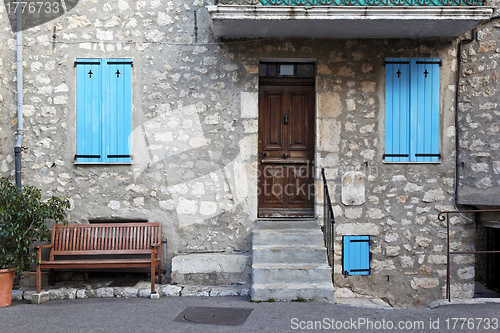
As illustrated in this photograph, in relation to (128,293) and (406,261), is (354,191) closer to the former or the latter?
(406,261)

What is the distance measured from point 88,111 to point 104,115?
0.25m

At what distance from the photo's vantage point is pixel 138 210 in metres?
6.36

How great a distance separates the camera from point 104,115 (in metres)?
6.41

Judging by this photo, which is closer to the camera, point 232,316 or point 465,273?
point 232,316

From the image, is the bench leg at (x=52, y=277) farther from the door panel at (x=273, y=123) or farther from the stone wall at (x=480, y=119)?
the stone wall at (x=480, y=119)

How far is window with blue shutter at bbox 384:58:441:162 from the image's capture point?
6.48 meters

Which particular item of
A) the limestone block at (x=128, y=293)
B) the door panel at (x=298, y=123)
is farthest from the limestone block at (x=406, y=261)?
the limestone block at (x=128, y=293)

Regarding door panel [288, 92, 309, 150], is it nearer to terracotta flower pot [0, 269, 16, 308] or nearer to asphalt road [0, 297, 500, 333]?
asphalt road [0, 297, 500, 333]

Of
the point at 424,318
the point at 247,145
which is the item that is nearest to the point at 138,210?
the point at 247,145

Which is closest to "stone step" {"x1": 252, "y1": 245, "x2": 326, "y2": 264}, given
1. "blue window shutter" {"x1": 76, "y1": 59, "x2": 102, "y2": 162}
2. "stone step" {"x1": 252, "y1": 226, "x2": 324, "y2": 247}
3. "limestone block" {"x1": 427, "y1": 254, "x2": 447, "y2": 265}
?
"stone step" {"x1": 252, "y1": 226, "x2": 324, "y2": 247}

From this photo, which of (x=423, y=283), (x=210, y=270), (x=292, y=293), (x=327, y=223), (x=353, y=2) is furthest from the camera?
(x=423, y=283)

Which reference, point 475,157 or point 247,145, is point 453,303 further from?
point 247,145

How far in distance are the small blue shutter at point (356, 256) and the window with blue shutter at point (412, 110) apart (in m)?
1.33

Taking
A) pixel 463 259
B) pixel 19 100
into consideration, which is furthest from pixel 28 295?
pixel 463 259
